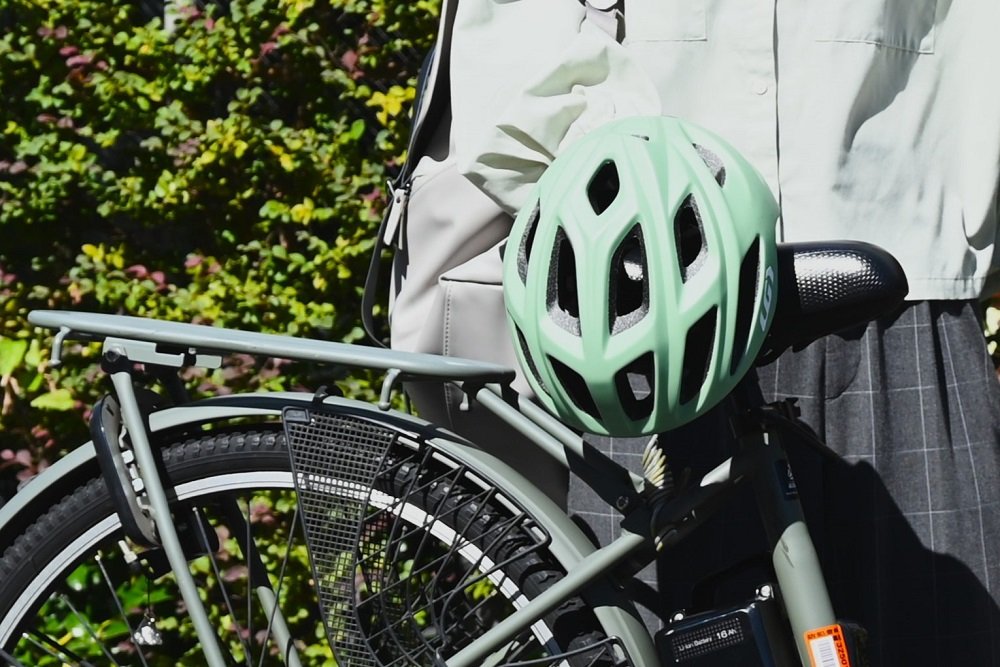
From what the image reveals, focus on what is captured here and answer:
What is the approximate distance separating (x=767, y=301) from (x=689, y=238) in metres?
0.11

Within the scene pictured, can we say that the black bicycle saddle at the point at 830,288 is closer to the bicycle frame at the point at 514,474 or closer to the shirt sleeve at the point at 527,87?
Answer: the bicycle frame at the point at 514,474

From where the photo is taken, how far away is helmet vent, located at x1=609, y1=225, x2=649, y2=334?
1.26m

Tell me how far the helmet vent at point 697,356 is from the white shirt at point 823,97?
1.13 ft

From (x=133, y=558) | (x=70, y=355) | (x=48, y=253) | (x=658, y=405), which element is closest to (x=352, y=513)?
(x=133, y=558)

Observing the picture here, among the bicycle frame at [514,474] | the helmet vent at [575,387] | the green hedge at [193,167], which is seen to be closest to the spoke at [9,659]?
the bicycle frame at [514,474]

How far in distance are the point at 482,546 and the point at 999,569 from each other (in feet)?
2.23

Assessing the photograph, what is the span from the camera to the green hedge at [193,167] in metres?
2.84

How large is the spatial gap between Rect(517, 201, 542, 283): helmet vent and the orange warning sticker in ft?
1.67

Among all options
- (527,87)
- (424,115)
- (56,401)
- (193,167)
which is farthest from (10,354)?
(527,87)

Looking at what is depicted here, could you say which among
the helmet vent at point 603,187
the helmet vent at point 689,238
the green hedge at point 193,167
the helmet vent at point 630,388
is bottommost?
the helmet vent at point 630,388

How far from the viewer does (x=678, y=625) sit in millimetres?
1407

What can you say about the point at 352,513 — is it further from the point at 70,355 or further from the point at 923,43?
the point at 70,355

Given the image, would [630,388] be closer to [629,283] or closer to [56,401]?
[629,283]

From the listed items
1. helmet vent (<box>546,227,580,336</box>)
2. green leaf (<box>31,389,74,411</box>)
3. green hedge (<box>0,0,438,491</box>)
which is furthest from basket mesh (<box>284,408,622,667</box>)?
green leaf (<box>31,389,74,411</box>)
